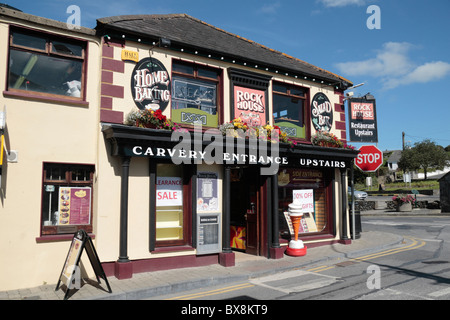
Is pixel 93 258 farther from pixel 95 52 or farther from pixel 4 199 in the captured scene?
pixel 95 52

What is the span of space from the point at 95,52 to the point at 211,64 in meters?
3.28

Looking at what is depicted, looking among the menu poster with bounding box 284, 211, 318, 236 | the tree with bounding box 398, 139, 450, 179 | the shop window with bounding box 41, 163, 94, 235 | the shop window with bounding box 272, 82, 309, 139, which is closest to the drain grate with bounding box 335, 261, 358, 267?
the menu poster with bounding box 284, 211, 318, 236

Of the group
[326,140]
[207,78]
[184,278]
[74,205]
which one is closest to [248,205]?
[326,140]

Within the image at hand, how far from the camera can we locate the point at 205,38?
1060 cm

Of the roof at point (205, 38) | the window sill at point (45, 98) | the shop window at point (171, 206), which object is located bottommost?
the shop window at point (171, 206)

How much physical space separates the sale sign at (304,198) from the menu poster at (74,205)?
22.4 ft

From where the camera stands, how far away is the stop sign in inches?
497

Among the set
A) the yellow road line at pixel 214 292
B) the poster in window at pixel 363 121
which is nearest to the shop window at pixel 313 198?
the poster in window at pixel 363 121

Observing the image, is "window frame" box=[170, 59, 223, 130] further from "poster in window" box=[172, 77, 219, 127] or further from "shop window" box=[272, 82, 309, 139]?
"shop window" box=[272, 82, 309, 139]

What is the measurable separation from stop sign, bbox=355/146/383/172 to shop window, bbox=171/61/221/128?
20.9ft

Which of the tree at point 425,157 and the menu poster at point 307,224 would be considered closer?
the menu poster at point 307,224

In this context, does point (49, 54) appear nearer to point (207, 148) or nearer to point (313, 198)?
point (207, 148)

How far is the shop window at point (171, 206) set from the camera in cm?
888

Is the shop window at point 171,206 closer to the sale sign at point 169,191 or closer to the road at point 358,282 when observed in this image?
the sale sign at point 169,191
